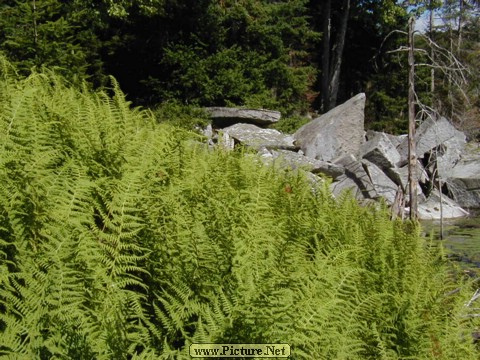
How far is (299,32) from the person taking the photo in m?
22.2

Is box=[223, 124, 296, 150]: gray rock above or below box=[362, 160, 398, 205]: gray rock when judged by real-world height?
above

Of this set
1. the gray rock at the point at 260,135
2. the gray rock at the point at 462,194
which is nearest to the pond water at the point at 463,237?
the gray rock at the point at 462,194

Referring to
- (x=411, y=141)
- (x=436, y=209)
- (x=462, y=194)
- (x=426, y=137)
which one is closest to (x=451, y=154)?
(x=426, y=137)

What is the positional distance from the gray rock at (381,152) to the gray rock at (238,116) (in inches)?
119

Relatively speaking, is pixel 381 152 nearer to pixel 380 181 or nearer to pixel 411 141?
pixel 380 181

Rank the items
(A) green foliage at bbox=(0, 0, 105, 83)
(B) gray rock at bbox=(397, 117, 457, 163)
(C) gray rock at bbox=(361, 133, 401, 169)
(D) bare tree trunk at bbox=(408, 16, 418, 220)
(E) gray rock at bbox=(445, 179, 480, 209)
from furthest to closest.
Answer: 1. (B) gray rock at bbox=(397, 117, 457, 163)
2. (E) gray rock at bbox=(445, 179, 480, 209)
3. (C) gray rock at bbox=(361, 133, 401, 169)
4. (D) bare tree trunk at bbox=(408, 16, 418, 220)
5. (A) green foliage at bbox=(0, 0, 105, 83)

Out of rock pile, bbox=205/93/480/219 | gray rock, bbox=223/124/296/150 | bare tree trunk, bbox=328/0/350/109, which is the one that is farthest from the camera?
bare tree trunk, bbox=328/0/350/109

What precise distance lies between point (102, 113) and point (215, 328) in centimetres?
228

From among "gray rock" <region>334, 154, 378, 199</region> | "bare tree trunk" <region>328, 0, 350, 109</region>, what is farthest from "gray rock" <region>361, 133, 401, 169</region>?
"bare tree trunk" <region>328, 0, 350, 109</region>

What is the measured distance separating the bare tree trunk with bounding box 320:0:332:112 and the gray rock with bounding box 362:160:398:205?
9.75 metres

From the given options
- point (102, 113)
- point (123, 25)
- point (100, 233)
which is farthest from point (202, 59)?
point (100, 233)

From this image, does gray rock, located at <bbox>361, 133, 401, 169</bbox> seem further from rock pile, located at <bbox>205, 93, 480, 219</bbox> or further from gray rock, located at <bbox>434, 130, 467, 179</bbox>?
gray rock, located at <bbox>434, 130, 467, 179</bbox>

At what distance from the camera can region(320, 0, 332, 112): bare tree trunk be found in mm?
25453

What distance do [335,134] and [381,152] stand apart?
4.89ft
